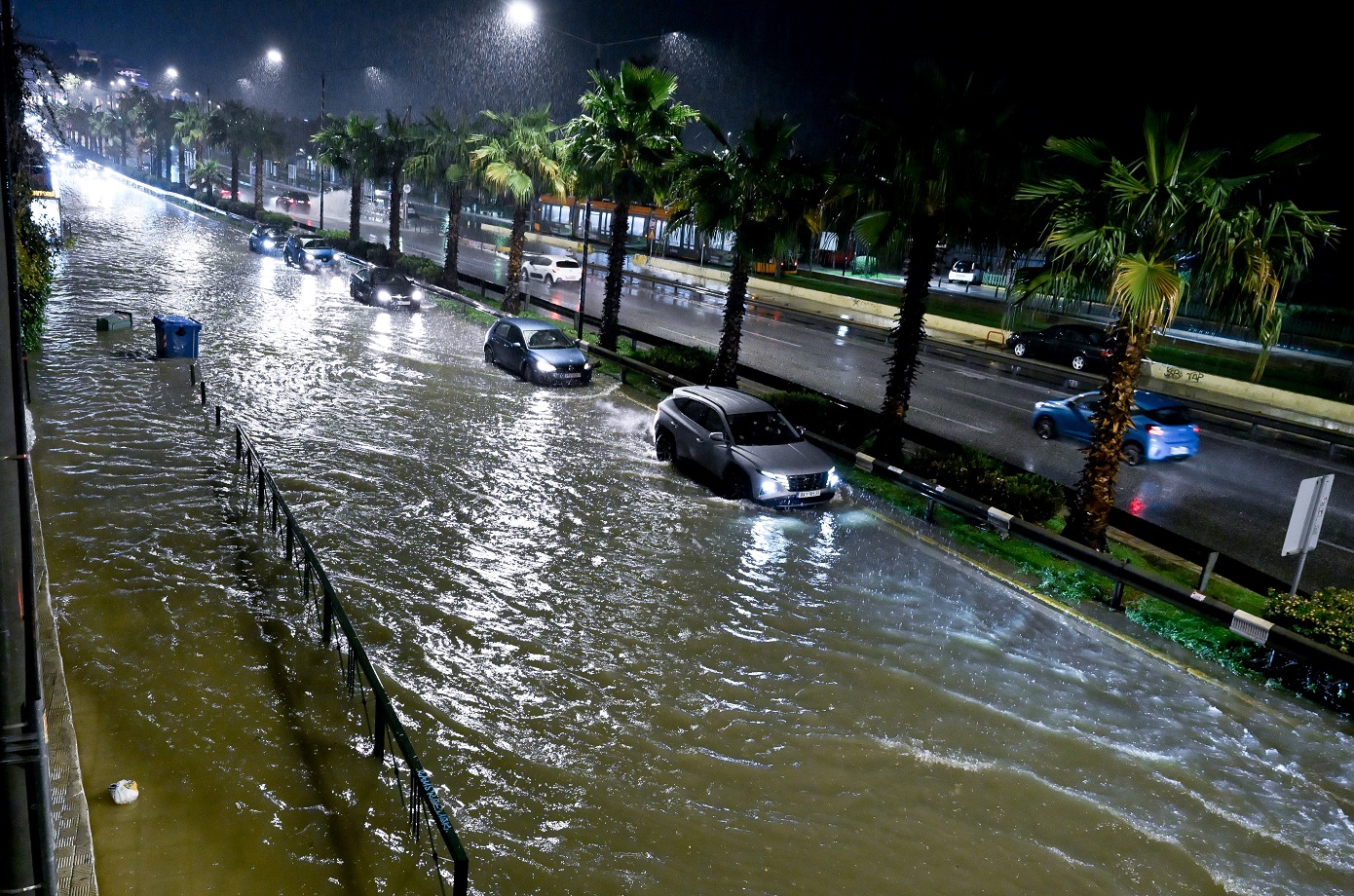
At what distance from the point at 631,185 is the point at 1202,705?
18022mm

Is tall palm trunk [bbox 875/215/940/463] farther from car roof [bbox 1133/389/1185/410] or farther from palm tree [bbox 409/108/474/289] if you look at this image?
palm tree [bbox 409/108/474/289]

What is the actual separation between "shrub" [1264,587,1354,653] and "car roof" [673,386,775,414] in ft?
25.4

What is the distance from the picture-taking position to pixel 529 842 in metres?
6.68

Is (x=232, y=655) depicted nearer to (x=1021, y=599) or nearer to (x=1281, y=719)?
(x=1021, y=599)

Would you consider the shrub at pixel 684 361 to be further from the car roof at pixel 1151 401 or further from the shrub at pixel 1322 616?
the shrub at pixel 1322 616

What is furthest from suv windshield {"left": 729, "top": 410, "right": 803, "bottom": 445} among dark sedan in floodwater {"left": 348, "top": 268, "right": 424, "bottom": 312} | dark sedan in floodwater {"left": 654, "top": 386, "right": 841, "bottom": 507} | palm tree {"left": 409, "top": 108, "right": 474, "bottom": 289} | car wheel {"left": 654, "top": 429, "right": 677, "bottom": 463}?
palm tree {"left": 409, "top": 108, "right": 474, "bottom": 289}

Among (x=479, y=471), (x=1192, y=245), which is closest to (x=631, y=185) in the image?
(x=479, y=471)

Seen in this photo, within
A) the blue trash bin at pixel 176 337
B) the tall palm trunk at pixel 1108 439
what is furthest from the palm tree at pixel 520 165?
the tall palm trunk at pixel 1108 439

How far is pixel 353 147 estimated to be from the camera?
44250mm

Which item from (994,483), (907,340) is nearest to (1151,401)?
(907,340)

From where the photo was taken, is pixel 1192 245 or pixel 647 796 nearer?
pixel 647 796

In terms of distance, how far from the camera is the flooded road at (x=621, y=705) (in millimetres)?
6684

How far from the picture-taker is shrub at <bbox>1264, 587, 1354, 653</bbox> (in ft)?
32.0

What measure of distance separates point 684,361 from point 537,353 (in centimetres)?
354
